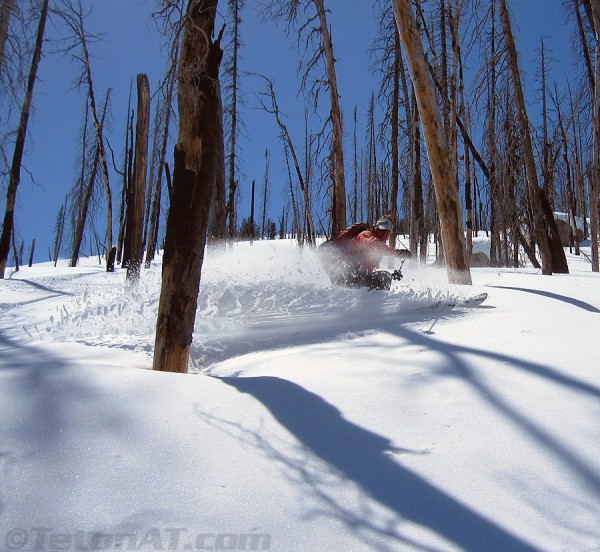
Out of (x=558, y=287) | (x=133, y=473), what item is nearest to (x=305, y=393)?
(x=133, y=473)

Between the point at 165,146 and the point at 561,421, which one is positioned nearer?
the point at 561,421

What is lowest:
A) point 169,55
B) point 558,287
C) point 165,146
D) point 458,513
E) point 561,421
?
point 458,513

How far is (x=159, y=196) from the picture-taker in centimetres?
2003

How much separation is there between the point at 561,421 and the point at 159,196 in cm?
1978

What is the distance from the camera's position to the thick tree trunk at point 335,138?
9.75 meters

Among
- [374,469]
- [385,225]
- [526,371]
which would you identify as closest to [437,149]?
[385,225]

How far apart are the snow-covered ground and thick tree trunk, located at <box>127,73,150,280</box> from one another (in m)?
5.85

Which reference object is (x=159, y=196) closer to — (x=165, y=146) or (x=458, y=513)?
(x=165, y=146)

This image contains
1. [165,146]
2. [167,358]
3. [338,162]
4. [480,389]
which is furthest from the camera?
[165,146]

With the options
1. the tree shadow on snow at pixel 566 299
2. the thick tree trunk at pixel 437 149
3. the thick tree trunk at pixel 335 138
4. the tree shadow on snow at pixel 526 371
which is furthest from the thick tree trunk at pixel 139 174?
the tree shadow on snow at pixel 526 371

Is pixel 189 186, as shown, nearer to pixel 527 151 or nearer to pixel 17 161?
pixel 527 151

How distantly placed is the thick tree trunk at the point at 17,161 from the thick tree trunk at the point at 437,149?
11.4m

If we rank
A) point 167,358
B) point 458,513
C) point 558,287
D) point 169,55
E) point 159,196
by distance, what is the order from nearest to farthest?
point 458,513
point 167,358
point 169,55
point 558,287
point 159,196

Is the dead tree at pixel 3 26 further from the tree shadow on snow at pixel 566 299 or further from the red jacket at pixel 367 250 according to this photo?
the tree shadow on snow at pixel 566 299
